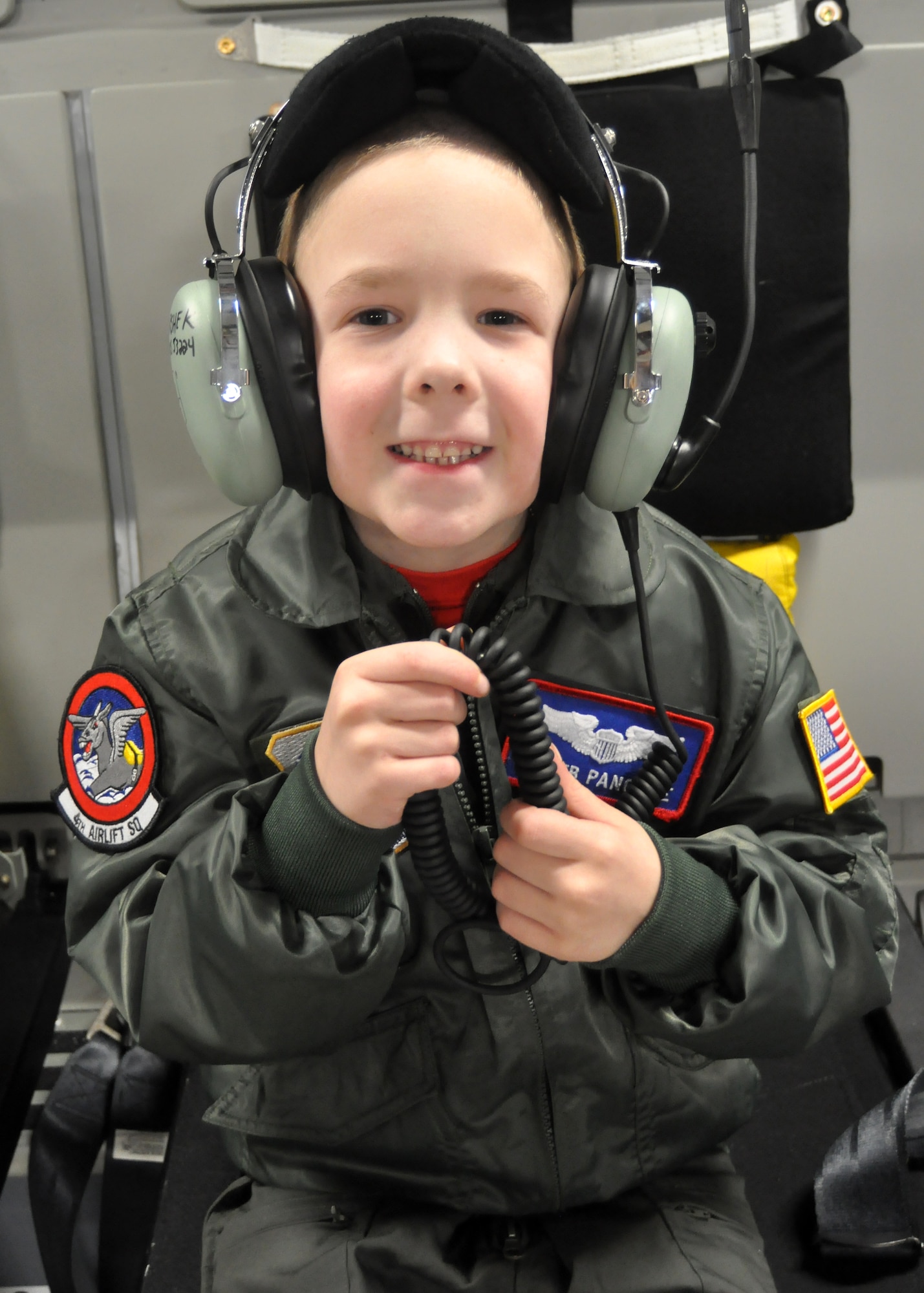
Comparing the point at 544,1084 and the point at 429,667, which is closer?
the point at 429,667

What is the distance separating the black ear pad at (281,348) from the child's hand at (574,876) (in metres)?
0.32

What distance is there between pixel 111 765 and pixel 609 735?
44 cm

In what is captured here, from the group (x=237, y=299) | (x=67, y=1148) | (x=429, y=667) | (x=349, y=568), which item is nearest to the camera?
(x=429, y=667)

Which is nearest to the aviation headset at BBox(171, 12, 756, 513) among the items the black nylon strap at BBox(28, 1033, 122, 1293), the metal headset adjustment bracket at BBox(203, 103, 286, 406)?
the metal headset adjustment bracket at BBox(203, 103, 286, 406)

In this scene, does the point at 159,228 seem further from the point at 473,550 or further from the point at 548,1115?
the point at 548,1115

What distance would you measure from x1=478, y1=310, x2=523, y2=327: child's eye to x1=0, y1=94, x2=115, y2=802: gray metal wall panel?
2.45 ft

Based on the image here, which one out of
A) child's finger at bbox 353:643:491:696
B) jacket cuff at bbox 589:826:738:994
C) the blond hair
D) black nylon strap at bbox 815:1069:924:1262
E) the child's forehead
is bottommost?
black nylon strap at bbox 815:1069:924:1262

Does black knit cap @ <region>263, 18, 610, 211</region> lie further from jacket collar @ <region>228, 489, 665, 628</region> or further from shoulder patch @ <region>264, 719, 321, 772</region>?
shoulder patch @ <region>264, 719, 321, 772</region>

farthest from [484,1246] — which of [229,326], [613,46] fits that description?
[613,46]

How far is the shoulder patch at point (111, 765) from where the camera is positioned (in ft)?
3.17

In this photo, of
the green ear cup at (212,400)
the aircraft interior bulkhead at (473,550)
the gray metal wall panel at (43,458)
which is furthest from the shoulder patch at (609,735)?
the gray metal wall panel at (43,458)

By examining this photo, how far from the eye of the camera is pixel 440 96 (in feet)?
2.68

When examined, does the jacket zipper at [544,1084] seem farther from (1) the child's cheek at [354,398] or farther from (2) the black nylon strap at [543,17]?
(2) the black nylon strap at [543,17]

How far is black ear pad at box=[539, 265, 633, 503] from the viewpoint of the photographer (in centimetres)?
81
